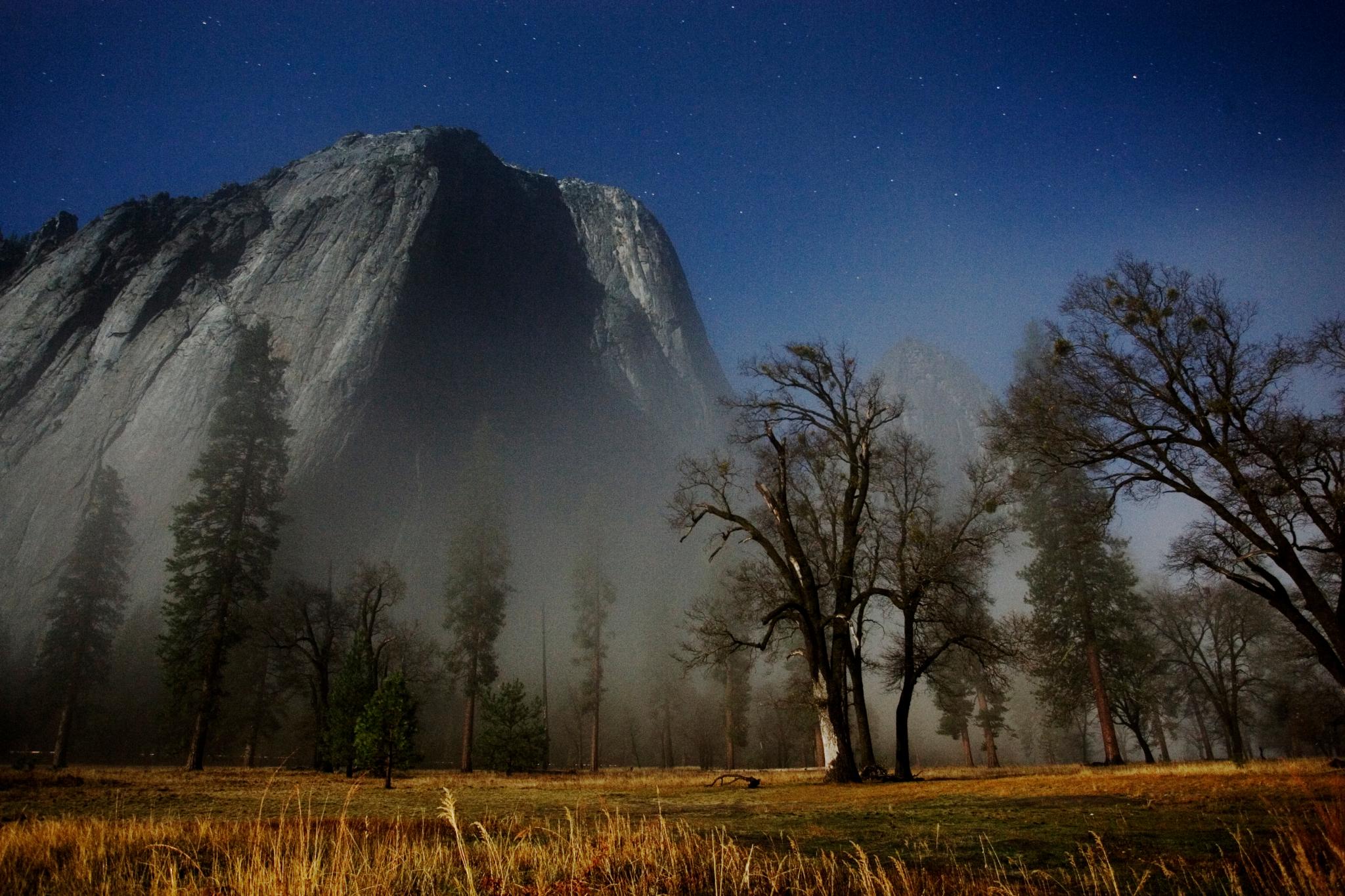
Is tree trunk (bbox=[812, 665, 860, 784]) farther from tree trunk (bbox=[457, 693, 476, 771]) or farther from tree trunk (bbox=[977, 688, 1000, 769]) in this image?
tree trunk (bbox=[977, 688, 1000, 769])

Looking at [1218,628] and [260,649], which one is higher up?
[260,649]

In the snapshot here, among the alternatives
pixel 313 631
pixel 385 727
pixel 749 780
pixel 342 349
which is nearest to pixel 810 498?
pixel 749 780

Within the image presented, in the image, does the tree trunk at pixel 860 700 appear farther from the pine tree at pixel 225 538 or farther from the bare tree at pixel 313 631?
the bare tree at pixel 313 631

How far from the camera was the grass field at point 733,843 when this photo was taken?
11.7 ft

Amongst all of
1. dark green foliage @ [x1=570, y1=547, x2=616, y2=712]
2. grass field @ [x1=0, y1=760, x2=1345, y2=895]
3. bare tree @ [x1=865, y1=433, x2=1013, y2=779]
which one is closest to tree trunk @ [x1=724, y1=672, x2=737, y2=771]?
dark green foliage @ [x1=570, y1=547, x2=616, y2=712]

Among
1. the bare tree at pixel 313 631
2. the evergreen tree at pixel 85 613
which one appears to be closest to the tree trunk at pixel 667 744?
the bare tree at pixel 313 631

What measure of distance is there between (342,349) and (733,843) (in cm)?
9242

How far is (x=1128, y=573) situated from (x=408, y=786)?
1319 inches

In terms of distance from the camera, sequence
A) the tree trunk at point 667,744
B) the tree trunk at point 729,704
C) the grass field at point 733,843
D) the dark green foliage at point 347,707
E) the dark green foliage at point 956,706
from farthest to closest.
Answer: the tree trunk at point 667,744 → the tree trunk at point 729,704 → the dark green foliage at point 956,706 → the dark green foliage at point 347,707 → the grass field at point 733,843

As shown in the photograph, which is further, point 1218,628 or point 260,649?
point 260,649

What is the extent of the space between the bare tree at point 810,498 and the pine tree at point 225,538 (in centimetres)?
2317

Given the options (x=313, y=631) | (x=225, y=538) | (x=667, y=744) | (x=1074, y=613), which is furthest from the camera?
(x=667, y=744)

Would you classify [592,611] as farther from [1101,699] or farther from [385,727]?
[1101,699]

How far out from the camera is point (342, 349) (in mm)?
83438
